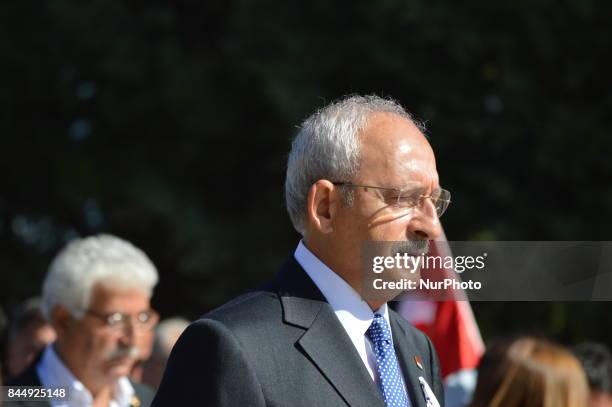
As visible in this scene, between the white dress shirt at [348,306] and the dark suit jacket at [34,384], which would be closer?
the white dress shirt at [348,306]

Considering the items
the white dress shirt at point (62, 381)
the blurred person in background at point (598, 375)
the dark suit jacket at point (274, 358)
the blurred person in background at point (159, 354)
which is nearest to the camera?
the dark suit jacket at point (274, 358)

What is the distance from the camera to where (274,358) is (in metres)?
2.67

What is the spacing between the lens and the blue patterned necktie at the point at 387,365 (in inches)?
111

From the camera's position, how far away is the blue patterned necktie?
282 cm

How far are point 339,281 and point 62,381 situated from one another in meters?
1.78

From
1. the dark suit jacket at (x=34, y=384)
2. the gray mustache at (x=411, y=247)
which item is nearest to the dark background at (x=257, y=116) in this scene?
the dark suit jacket at (x=34, y=384)

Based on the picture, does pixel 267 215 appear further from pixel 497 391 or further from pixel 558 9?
pixel 497 391

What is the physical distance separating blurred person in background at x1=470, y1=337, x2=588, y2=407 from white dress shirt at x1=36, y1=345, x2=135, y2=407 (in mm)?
1872

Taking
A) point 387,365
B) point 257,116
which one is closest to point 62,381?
point 387,365

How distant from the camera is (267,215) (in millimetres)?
9797

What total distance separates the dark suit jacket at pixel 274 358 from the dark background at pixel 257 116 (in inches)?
217

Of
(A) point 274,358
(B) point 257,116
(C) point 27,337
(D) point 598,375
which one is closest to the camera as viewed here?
(A) point 274,358

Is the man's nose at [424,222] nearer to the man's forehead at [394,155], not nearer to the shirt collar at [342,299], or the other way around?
the man's forehead at [394,155]

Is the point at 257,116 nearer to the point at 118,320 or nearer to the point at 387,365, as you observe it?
the point at 118,320
